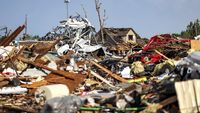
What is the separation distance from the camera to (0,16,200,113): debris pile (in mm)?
8102

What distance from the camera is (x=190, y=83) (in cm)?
811

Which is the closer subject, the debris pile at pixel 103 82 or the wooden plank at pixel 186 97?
the wooden plank at pixel 186 97

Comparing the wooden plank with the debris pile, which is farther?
the debris pile

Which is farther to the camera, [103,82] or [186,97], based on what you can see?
[103,82]

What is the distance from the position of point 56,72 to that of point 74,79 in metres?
0.83

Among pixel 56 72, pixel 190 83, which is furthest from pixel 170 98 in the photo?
pixel 56 72

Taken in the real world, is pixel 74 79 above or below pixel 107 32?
below

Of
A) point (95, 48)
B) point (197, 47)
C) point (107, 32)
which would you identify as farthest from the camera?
point (107, 32)

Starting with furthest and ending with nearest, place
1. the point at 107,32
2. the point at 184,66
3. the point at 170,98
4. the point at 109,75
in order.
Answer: the point at 107,32 → the point at 109,75 → the point at 184,66 → the point at 170,98

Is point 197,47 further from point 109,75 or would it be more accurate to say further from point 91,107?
point 91,107

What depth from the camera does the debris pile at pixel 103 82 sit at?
8.10 m

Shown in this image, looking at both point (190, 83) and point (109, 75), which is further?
point (109, 75)

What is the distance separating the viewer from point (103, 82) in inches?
496

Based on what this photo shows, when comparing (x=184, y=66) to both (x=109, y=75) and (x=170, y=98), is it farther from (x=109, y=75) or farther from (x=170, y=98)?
(x=109, y=75)
